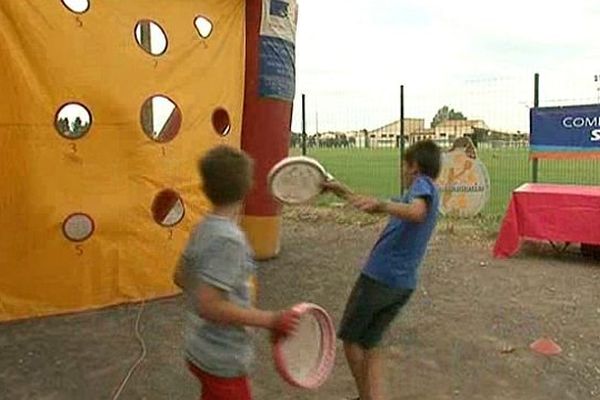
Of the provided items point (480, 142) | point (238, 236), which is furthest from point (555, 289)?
point (480, 142)

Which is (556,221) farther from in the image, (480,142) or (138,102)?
(480,142)

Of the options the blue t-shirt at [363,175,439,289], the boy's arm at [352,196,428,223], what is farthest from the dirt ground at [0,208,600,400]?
the boy's arm at [352,196,428,223]

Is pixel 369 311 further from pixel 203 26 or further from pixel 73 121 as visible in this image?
pixel 203 26

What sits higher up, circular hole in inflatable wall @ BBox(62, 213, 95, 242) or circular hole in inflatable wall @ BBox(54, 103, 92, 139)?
circular hole in inflatable wall @ BBox(54, 103, 92, 139)

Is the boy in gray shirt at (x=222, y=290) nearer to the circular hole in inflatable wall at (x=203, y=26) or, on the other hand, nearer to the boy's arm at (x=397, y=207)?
the boy's arm at (x=397, y=207)

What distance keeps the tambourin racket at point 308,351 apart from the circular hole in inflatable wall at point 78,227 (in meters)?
3.90

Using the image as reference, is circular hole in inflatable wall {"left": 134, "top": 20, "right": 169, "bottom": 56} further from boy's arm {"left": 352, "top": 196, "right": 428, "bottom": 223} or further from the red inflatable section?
boy's arm {"left": 352, "top": 196, "right": 428, "bottom": 223}

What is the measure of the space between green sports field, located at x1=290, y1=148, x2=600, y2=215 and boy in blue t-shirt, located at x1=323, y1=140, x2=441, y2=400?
8.48 m

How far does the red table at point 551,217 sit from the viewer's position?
8.55 metres

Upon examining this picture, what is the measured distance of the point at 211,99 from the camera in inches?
290

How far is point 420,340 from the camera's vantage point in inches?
225

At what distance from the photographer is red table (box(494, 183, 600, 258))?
8547 millimetres

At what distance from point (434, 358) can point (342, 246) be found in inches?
185

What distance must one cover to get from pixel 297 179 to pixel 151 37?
11.9 feet
